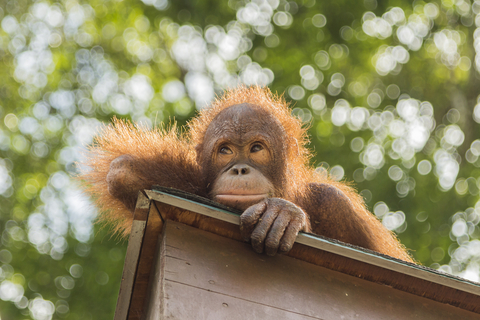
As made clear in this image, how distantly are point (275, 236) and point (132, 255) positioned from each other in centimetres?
71

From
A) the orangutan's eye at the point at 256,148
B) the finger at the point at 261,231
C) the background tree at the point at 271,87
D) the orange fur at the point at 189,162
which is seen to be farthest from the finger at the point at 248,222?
the background tree at the point at 271,87

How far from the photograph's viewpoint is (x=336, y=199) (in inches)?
147

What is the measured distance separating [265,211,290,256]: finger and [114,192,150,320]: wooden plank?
56cm

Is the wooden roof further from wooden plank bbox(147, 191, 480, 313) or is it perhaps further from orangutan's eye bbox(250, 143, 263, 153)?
orangutan's eye bbox(250, 143, 263, 153)

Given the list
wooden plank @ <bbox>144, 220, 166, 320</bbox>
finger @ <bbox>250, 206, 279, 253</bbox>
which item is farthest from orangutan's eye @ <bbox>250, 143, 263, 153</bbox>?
wooden plank @ <bbox>144, 220, 166, 320</bbox>

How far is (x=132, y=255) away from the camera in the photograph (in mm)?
2586

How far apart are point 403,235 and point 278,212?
7.28m

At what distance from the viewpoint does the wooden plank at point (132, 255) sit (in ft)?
7.95

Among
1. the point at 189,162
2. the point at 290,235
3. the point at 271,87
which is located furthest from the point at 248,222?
the point at 271,87

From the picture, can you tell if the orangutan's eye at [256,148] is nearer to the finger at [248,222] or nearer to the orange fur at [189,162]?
the orange fur at [189,162]

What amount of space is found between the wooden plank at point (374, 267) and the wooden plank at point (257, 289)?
0.03 metres

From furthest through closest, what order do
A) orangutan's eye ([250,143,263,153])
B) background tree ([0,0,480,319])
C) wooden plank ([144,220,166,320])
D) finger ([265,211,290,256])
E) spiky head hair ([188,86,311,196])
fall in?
background tree ([0,0,480,319]), spiky head hair ([188,86,311,196]), orangutan's eye ([250,143,263,153]), finger ([265,211,290,256]), wooden plank ([144,220,166,320])

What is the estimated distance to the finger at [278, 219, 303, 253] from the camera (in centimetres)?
241

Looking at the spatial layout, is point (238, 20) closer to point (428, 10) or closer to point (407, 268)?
point (428, 10)
